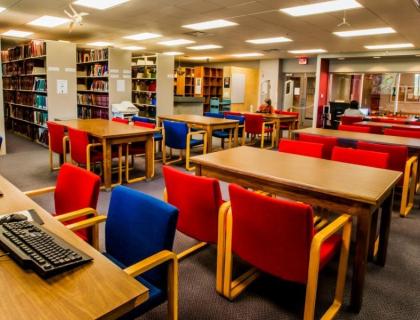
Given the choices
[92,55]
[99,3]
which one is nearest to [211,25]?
[99,3]

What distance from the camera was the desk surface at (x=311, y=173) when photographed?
2.09 metres

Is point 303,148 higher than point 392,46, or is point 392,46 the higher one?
point 392,46

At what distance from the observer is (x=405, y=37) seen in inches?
317

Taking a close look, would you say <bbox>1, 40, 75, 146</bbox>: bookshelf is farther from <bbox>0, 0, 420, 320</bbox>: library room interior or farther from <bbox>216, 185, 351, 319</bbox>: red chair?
<bbox>216, 185, 351, 319</bbox>: red chair

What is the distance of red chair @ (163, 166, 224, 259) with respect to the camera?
7.20ft

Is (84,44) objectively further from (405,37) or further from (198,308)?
(198,308)

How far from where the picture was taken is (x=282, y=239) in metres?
1.80

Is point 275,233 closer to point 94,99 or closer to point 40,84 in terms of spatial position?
point 40,84

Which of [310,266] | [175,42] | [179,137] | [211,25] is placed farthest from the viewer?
[175,42]

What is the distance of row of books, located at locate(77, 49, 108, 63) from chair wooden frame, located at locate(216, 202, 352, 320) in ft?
21.7

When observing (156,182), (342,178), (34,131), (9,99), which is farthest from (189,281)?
(9,99)

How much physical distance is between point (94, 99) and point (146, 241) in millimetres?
7451

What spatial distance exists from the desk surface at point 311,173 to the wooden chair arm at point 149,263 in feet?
3.52

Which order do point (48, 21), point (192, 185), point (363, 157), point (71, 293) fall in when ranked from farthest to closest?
1. point (48, 21)
2. point (363, 157)
3. point (192, 185)
4. point (71, 293)
